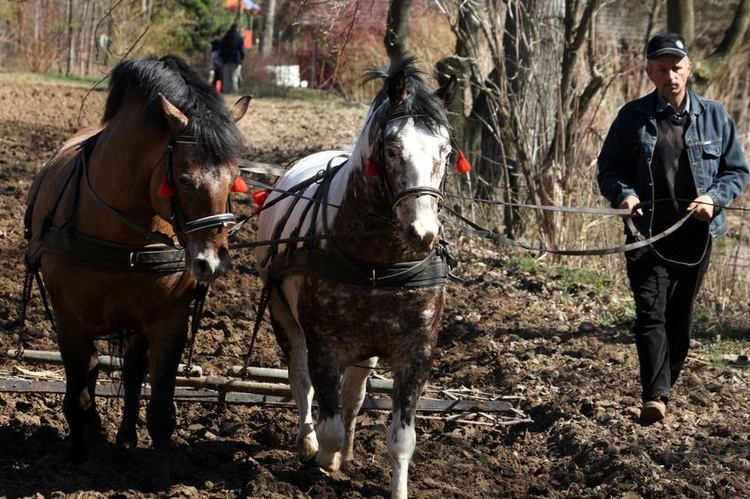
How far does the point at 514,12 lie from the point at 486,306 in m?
3.60

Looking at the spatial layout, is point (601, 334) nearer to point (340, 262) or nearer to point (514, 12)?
point (340, 262)

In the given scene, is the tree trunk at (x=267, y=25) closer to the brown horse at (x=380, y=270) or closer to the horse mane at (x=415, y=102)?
the brown horse at (x=380, y=270)

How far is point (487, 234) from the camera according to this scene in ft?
18.1

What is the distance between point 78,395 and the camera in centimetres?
536

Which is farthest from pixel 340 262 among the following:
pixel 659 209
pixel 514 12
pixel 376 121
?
pixel 514 12

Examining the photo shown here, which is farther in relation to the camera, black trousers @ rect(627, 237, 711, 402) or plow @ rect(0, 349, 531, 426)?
plow @ rect(0, 349, 531, 426)

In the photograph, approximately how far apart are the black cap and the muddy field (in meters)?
1.96

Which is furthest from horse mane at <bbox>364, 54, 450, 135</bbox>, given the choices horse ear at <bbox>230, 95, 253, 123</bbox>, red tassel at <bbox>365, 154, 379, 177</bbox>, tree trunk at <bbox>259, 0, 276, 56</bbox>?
tree trunk at <bbox>259, 0, 276, 56</bbox>

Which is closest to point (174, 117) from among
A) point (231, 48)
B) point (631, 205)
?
point (631, 205)

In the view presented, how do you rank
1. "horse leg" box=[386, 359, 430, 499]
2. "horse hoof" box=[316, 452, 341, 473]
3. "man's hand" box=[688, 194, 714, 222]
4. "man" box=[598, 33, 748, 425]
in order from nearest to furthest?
"horse leg" box=[386, 359, 430, 499] < "horse hoof" box=[316, 452, 341, 473] < "man's hand" box=[688, 194, 714, 222] < "man" box=[598, 33, 748, 425]

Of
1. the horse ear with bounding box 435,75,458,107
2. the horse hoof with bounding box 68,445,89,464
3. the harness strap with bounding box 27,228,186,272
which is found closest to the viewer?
the horse ear with bounding box 435,75,458,107

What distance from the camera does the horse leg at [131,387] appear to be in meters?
5.61

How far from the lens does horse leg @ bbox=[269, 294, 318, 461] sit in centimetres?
561

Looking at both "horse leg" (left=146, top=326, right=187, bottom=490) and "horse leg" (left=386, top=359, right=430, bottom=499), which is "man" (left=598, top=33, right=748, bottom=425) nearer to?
"horse leg" (left=386, top=359, right=430, bottom=499)
